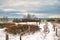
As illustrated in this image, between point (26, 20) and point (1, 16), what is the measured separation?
467 mm

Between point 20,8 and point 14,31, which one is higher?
point 20,8

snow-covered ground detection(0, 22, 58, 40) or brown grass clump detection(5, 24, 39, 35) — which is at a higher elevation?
brown grass clump detection(5, 24, 39, 35)

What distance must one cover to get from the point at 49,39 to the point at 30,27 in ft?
1.35

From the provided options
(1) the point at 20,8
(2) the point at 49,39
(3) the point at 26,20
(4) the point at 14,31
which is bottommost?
(2) the point at 49,39

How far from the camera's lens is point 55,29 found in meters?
2.58

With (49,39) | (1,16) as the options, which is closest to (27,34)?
(49,39)

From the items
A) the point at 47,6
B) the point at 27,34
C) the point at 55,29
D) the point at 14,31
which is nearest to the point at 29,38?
the point at 27,34

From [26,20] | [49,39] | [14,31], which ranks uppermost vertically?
[26,20]

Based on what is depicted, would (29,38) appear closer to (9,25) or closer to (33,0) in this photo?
(9,25)

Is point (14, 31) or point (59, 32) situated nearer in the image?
point (14, 31)

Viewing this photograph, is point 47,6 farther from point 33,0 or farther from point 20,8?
point 20,8

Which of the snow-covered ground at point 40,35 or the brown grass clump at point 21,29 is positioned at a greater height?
the brown grass clump at point 21,29

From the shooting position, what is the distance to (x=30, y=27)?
252 cm

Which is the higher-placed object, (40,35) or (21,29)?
(21,29)
